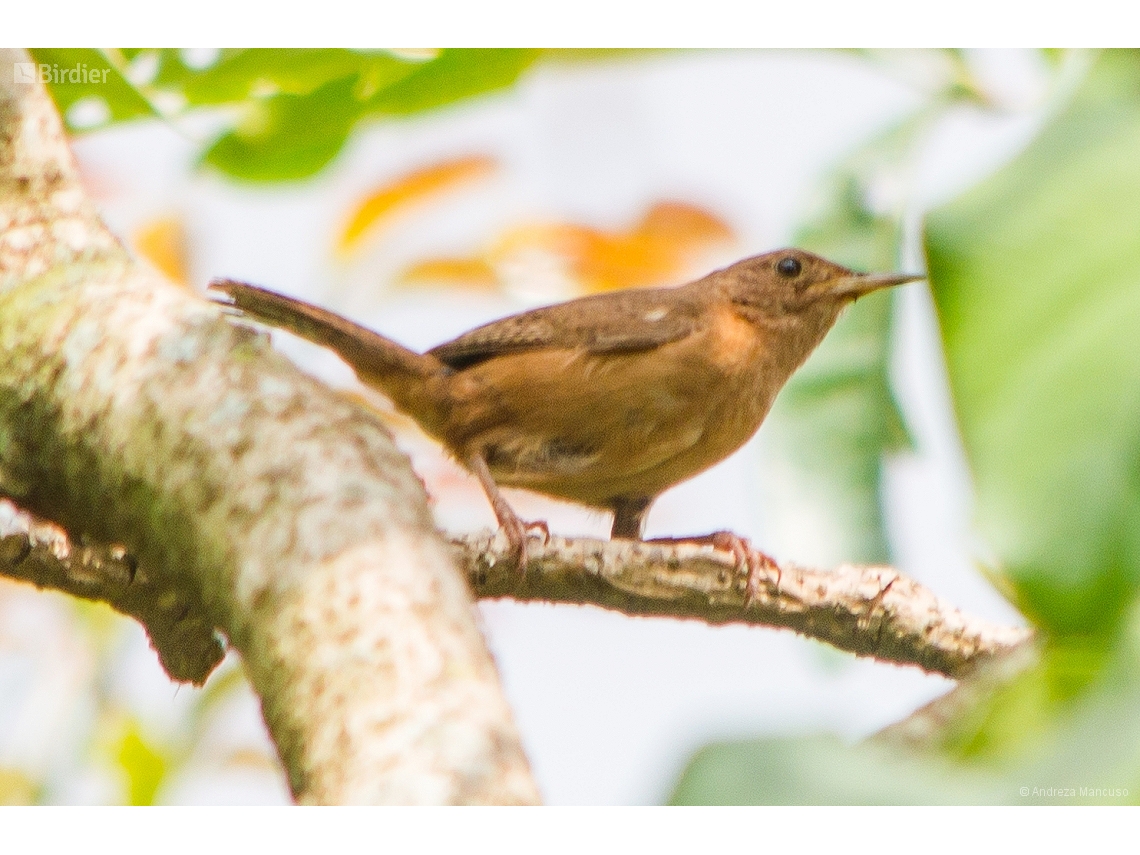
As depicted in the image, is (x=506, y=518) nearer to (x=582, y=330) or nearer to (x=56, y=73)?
(x=582, y=330)

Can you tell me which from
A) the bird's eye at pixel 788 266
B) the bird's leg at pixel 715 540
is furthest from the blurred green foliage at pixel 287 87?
the bird's eye at pixel 788 266

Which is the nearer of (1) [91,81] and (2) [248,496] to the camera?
(2) [248,496]

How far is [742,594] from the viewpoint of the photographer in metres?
2.77

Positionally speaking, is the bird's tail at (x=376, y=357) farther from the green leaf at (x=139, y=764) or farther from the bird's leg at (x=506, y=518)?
the green leaf at (x=139, y=764)

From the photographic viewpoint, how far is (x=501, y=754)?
1.51 m

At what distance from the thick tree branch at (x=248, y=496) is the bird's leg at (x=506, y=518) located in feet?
2.16

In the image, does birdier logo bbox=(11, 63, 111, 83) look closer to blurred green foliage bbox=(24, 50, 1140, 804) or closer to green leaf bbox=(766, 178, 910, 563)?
green leaf bbox=(766, 178, 910, 563)

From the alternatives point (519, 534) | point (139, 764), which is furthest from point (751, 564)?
point (139, 764)

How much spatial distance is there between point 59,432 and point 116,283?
0.37 metres

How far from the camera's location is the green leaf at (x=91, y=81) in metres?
2.84

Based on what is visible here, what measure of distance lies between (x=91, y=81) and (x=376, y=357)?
1.15 meters

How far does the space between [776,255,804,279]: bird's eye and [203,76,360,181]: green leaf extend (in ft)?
5.59

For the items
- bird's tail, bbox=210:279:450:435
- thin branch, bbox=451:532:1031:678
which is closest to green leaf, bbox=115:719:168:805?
bird's tail, bbox=210:279:450:435
